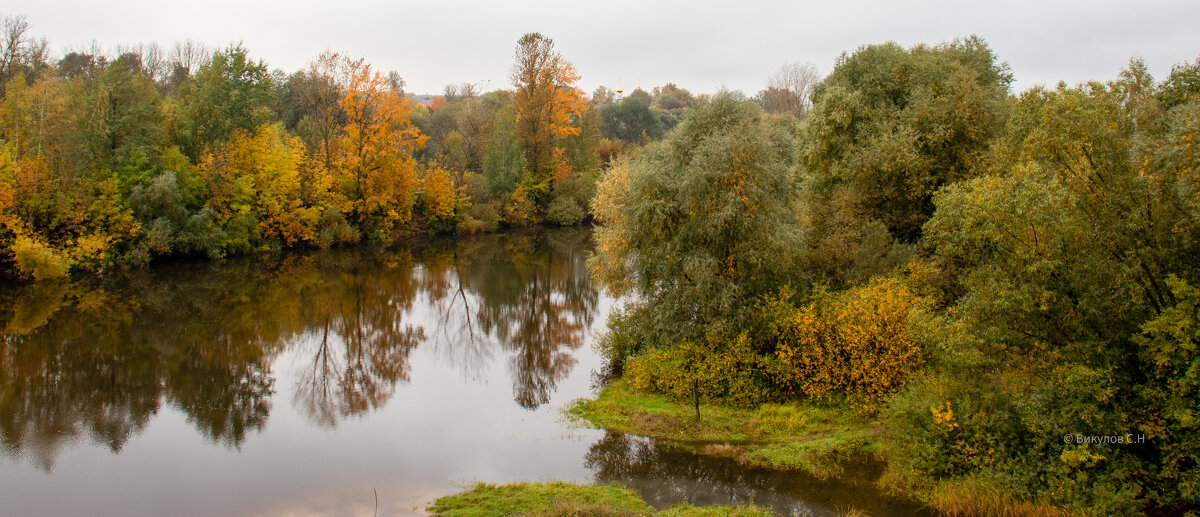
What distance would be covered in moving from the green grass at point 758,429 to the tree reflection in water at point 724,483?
34cm

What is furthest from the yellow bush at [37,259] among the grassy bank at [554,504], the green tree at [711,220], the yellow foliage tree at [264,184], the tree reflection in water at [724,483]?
the tree reflection in water at [724,483]

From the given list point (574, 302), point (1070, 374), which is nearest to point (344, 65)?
point (574, 302)

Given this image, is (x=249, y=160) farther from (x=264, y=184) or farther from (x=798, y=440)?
(x=798, y=440)

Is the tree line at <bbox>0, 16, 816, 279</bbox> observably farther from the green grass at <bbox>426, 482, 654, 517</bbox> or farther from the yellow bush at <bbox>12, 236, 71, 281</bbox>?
the green grass at <bbox>426, 482, 654, 517</bbox>

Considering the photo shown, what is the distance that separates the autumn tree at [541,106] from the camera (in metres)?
54.4

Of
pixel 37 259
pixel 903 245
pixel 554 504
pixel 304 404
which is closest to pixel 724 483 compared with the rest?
pixel 554 504

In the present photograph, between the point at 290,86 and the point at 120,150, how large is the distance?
27490 millimetres

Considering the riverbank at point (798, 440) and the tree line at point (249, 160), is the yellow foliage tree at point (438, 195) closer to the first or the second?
the tree line at point (249, 160)

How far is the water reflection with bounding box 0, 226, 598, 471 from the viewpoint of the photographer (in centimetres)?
1708

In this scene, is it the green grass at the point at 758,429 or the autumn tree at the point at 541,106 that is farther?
the autumn tree at the point at 541,106

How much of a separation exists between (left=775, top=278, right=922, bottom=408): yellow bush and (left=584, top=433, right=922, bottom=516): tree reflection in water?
2.76 metres

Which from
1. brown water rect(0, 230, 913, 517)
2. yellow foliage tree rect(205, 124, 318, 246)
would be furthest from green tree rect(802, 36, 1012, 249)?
yellow foliage tree rect(205, 124, 318, 246)

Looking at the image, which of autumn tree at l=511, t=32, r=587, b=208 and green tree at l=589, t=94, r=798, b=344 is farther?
autumn tree at l=511, t=32, r=587, b=208

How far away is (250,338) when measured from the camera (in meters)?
23.9
